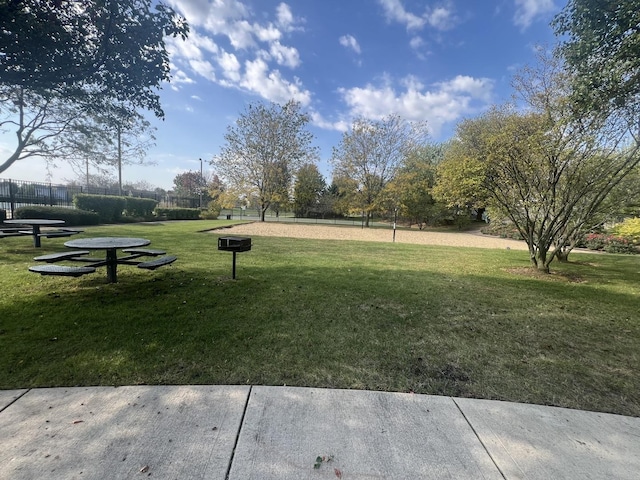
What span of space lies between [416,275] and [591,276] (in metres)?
4.82

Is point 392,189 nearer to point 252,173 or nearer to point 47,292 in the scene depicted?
point 252,173

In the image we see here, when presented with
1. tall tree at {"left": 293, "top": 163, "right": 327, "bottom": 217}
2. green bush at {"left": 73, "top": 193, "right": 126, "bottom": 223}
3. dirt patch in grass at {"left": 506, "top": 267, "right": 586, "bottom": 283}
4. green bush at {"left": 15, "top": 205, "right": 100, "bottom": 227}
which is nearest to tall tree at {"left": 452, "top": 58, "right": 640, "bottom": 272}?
dirt patch in grass at {"left": 506, "top": 267, "right": 586, "bottom": 283}

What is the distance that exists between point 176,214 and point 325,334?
82.0 feet

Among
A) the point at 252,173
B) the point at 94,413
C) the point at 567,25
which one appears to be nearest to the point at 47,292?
the point at 94,413

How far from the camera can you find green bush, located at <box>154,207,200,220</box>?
78.1 ft

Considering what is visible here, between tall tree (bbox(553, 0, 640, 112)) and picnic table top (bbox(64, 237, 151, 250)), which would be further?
picnic table top (bbox(64, 237, 151, 250))

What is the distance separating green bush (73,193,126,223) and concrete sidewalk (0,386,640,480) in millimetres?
17469

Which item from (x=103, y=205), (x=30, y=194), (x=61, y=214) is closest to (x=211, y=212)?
(x=103, y=205)

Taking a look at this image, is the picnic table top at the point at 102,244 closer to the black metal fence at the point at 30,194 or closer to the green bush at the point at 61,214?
the green bush at the point at 61,214

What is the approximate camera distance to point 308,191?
40.8 meters

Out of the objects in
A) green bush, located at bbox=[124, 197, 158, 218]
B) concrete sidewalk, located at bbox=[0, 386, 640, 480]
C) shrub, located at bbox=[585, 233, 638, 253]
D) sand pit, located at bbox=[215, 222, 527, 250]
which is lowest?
concrete sidewalk, located at bbox=[0, 386, 640, 480]

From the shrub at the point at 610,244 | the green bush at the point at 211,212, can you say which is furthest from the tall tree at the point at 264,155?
the shrub at the point at 610,244

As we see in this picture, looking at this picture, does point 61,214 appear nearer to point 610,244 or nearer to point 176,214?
point 176,214

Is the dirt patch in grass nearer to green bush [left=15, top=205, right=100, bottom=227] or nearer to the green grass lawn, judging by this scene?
the green grass lawn
